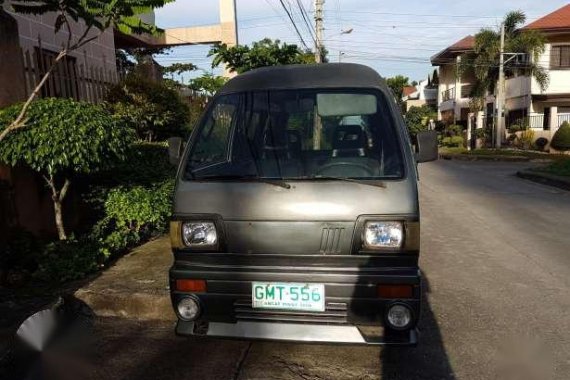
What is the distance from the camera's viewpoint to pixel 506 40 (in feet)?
96.7

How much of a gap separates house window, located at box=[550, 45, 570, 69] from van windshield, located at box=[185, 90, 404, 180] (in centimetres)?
3049

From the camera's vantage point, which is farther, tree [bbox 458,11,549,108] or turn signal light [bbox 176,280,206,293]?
tree [bbox 458,11,549,108]

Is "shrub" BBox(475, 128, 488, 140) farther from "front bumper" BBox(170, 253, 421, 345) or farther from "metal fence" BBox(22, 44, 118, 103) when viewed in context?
"front bumper" BBox(170, 253, 421, 345)

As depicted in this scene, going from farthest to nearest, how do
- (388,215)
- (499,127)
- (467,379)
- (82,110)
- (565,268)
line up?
(499,127) < (565,268) < (82,110) < (467,379) < (388,215)

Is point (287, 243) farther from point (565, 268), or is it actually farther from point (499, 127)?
point (499, 127)

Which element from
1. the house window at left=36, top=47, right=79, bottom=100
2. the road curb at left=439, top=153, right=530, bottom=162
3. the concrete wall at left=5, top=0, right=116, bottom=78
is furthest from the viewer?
the road curb at left=439, top=153, right=530, bottom=162

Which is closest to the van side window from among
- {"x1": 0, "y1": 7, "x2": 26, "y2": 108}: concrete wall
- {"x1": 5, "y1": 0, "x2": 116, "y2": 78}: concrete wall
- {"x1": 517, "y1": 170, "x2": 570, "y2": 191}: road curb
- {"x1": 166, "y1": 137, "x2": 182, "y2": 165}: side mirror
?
{"x1": 166, "y1": 137, "x2": 182, "y2": 165}: side mirror

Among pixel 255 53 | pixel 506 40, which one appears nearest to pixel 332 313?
pixel 255 53

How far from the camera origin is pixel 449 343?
3.63m

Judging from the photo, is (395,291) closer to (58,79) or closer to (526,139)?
(58,79)

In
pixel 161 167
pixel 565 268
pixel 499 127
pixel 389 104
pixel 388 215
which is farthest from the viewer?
pixel 499 127

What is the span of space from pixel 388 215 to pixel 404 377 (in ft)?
3.43

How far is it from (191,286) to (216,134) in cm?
123

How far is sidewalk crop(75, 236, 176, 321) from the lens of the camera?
162 inches
